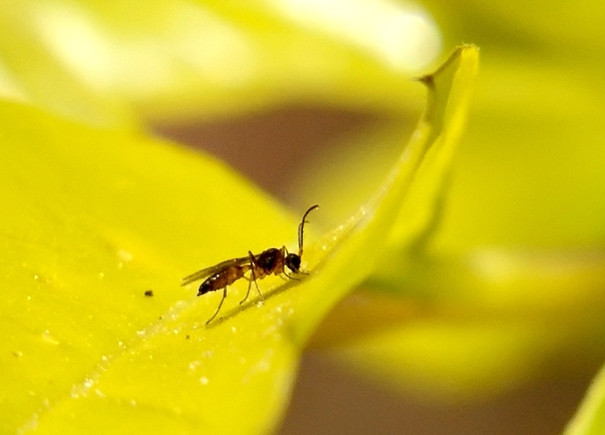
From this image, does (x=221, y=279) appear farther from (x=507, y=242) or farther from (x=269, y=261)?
(x=507, y=242)

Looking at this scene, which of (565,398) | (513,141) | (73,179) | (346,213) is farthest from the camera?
(565,398)

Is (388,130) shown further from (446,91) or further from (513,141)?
(446,91)

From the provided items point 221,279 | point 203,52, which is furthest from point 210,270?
point 203,52

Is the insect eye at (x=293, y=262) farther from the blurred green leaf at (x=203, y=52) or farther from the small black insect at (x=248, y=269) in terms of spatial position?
the blurred green leaf at (x=203, y=52)

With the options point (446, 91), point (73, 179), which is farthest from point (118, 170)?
point (446, 91)

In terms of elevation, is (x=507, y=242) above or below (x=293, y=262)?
above

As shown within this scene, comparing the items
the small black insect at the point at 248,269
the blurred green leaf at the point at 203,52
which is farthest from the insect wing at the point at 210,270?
the blurred green leaf at the point at 203,52

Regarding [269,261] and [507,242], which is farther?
[507,242]
